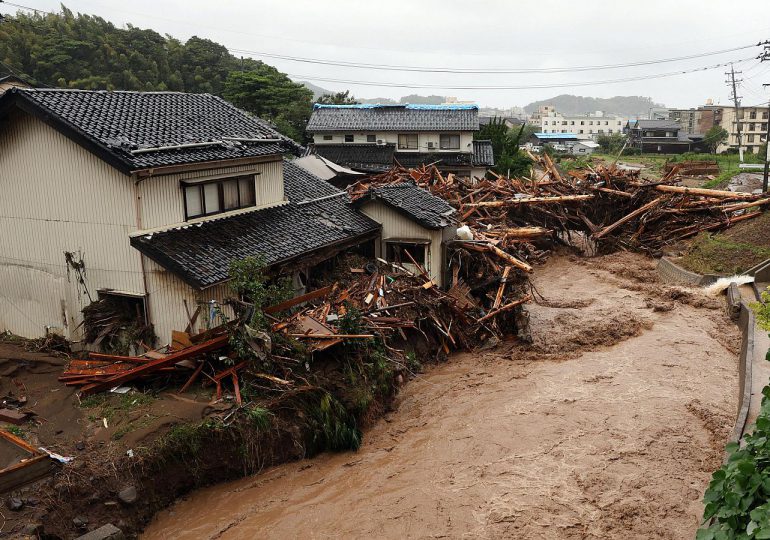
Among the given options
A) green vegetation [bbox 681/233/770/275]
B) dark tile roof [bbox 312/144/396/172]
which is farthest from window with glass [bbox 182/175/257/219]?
dark tile roof [bbox 312/144/396/172]

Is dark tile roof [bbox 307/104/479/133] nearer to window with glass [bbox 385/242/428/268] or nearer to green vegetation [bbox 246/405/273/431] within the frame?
window with glass [bbox 385/242/428/268]

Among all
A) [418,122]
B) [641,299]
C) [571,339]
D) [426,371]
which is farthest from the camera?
[418,122]

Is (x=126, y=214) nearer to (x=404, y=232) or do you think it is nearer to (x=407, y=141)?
(x=404, y=232)

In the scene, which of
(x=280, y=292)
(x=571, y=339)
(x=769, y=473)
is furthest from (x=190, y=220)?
(x=769, y=473)

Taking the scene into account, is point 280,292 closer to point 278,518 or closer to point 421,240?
point 278,518

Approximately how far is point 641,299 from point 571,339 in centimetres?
474

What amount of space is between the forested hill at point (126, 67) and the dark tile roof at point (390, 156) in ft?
16.0

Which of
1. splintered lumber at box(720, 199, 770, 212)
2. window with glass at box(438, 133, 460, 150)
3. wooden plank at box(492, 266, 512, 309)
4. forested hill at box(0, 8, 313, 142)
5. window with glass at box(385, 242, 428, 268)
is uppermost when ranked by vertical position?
forested hill at box(0, 8, 313, 142)

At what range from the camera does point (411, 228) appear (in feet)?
57.8

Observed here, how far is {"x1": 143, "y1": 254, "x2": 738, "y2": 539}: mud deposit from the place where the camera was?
973cm

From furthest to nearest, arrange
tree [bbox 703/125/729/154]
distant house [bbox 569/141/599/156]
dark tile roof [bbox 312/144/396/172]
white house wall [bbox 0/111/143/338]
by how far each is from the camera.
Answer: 1. distant house [bbox 569/141/599/156]
2. tree [bbox 703/125/729/154]
3. dark tile roof [bbox 312/144/396/172]
4. white house wall [bbox 0/111/143/338]

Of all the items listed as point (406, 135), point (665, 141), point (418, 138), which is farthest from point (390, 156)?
point (665, 141)

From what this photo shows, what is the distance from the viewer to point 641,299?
2023 cm

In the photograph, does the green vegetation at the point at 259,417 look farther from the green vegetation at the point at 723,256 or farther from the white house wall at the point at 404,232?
the green vegetation at the point at 723,256
